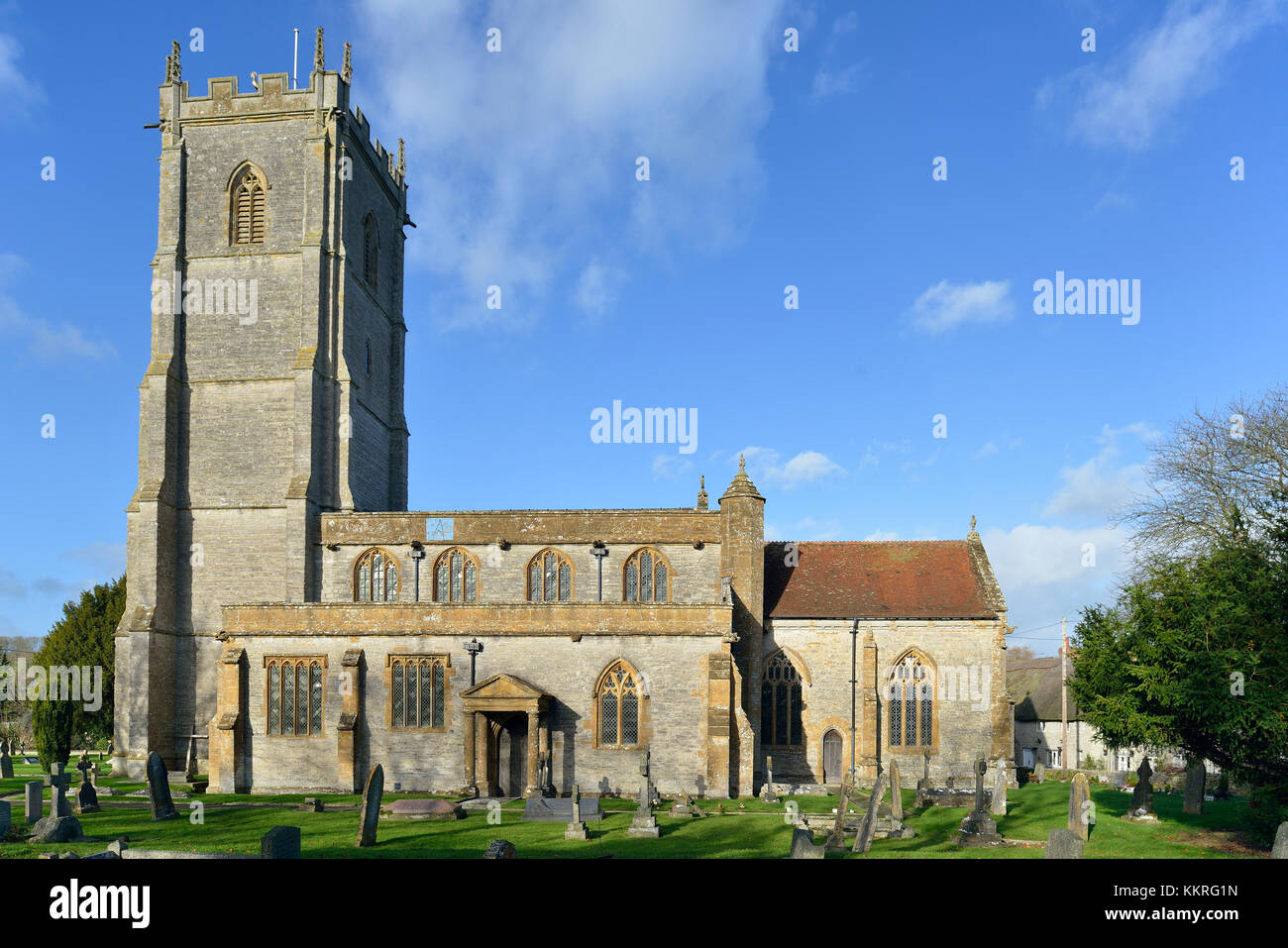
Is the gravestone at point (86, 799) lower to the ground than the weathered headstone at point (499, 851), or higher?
lower

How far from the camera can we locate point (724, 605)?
1150 inches

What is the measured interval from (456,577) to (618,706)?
959cm

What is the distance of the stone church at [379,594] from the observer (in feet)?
95.1

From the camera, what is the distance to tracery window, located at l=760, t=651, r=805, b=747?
33469 millimetres

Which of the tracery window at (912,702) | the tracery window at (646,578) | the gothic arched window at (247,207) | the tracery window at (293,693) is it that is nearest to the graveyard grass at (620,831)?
the tracery window at (293,693)

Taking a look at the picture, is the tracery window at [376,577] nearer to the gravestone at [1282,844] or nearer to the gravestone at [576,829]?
the gravestone at [576,829]

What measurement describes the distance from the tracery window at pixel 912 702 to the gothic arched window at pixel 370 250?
2823 cm

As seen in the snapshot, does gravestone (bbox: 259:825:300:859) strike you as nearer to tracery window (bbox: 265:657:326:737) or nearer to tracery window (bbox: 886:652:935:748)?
tracery window (bbox: 265:657:326:737)

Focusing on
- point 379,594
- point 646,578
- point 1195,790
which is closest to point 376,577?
point 379,594

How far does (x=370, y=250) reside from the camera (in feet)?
144

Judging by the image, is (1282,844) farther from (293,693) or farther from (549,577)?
(293,693)
